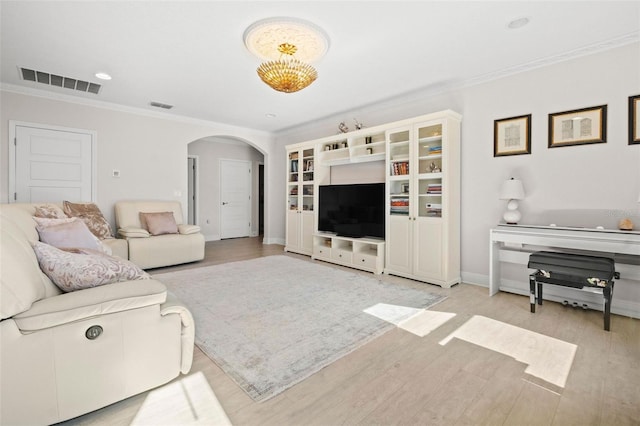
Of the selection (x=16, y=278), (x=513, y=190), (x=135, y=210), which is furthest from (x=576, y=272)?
(x=135, y=210)

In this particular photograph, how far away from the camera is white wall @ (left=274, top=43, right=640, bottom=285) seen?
2.78 metres

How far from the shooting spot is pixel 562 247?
285 centimetres

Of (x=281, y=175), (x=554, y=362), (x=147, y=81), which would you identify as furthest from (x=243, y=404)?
(x=281, y=175)

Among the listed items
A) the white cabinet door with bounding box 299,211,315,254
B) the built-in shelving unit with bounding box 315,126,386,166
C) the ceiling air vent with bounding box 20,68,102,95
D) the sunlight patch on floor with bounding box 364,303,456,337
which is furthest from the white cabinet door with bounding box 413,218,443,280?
the ceiling air vent with bounding box 20,68,102,95

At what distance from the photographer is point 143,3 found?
231 cm

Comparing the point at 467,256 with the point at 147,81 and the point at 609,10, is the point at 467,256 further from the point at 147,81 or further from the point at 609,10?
the point at 147,81

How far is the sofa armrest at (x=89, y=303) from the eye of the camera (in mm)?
1279

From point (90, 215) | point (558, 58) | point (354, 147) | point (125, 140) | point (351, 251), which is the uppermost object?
point (558, 58)

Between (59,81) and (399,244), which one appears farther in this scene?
(399,244)

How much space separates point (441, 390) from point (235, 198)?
6.97 metres

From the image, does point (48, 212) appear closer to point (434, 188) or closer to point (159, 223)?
point (159, 223)

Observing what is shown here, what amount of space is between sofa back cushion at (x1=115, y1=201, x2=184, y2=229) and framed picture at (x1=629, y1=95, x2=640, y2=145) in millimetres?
5991

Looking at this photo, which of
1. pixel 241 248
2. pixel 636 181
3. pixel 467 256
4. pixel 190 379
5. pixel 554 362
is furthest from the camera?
pixel 241 248

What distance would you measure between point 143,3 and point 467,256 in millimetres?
4203
